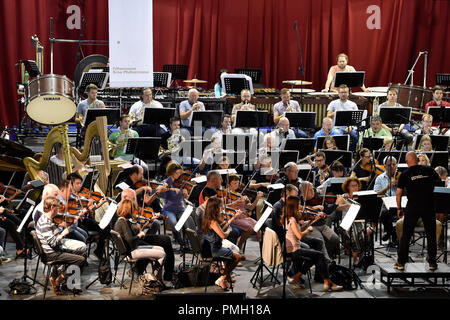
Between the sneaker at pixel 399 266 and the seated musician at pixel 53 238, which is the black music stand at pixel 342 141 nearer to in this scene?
the sneaker at pixel 399 266

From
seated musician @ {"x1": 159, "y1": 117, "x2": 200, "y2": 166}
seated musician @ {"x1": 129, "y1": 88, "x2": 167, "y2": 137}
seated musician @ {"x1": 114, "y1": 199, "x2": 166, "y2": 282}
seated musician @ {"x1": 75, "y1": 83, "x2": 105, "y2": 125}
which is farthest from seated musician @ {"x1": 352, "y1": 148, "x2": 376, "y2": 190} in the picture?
seated musician @ {"x1": 75, "y1": 83, "x2": 105, "y2": 125}

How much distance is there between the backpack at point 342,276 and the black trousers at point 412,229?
62cm

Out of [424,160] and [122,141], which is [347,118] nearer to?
[424,160]

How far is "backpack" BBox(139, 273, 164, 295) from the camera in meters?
8.15

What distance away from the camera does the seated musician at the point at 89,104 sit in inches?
487

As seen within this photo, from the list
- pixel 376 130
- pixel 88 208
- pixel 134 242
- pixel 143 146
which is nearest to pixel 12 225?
pixel 88 208

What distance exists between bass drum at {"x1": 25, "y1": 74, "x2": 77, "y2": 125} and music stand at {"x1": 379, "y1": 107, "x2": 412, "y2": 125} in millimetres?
5453

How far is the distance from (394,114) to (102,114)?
5.07 metres

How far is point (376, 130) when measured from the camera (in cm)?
1225

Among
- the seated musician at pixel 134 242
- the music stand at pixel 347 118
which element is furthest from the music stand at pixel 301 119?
the seated musician at pixel 134 242

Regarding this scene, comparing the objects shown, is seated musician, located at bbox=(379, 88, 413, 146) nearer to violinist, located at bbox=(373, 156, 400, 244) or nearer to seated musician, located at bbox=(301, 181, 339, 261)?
violinist, located at bbox=(373, 156, 400, 244)

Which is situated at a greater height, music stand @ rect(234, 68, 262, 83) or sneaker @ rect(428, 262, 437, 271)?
music stand @ rect(234, 68, 262, 83)

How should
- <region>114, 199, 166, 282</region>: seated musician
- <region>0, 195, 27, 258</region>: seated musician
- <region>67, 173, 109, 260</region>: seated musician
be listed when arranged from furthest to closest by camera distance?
<region>0, 195, 27, 258</region>: seated musician < <region>67, 173, 109, 260</region>: seated musician < <region>114, 199, 166, 282</region>: seated musician
